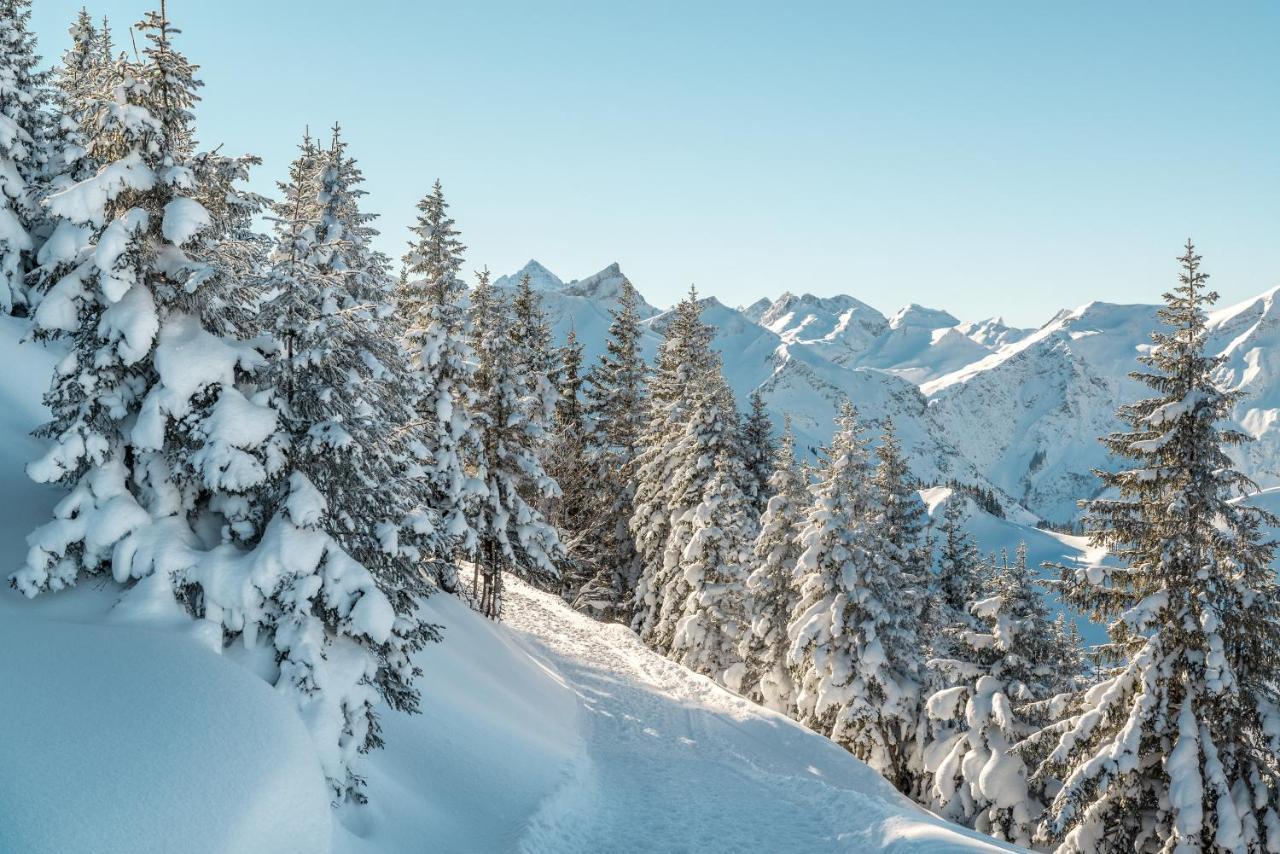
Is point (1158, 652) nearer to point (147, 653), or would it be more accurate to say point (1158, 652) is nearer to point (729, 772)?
point (729, 772)

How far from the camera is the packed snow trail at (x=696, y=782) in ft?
44.4

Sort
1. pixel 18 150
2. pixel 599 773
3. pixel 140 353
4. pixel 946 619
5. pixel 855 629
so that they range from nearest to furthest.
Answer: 1. pixel 140 353
2. pixel 599 773
3. pixel 18 150
4. pixel 855 629
5. pixel 946 619

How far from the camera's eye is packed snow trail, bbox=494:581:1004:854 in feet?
44.4

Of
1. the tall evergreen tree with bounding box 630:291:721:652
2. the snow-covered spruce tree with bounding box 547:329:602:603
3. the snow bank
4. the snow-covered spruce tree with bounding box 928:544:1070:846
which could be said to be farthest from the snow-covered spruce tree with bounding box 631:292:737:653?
the snow bank

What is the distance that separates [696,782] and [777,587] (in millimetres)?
11715

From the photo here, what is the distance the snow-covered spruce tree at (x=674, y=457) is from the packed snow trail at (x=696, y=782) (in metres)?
→ 4.51

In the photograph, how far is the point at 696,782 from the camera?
57.3 ft

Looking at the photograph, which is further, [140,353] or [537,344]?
[537,344]

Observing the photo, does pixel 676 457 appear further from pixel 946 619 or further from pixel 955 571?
pixel 946 619

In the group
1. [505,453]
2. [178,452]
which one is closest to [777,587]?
[505,453]

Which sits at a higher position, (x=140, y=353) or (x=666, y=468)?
(x=140, y=353)

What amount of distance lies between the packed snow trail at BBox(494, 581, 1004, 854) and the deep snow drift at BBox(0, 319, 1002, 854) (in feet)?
0.23

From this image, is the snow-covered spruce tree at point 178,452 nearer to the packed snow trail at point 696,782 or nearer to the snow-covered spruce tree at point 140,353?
the snow-covered spruce tree at point 140,353

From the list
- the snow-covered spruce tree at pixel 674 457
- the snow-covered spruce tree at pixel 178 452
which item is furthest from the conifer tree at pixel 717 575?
the snow-covered spruce tree at pixel 178 452
